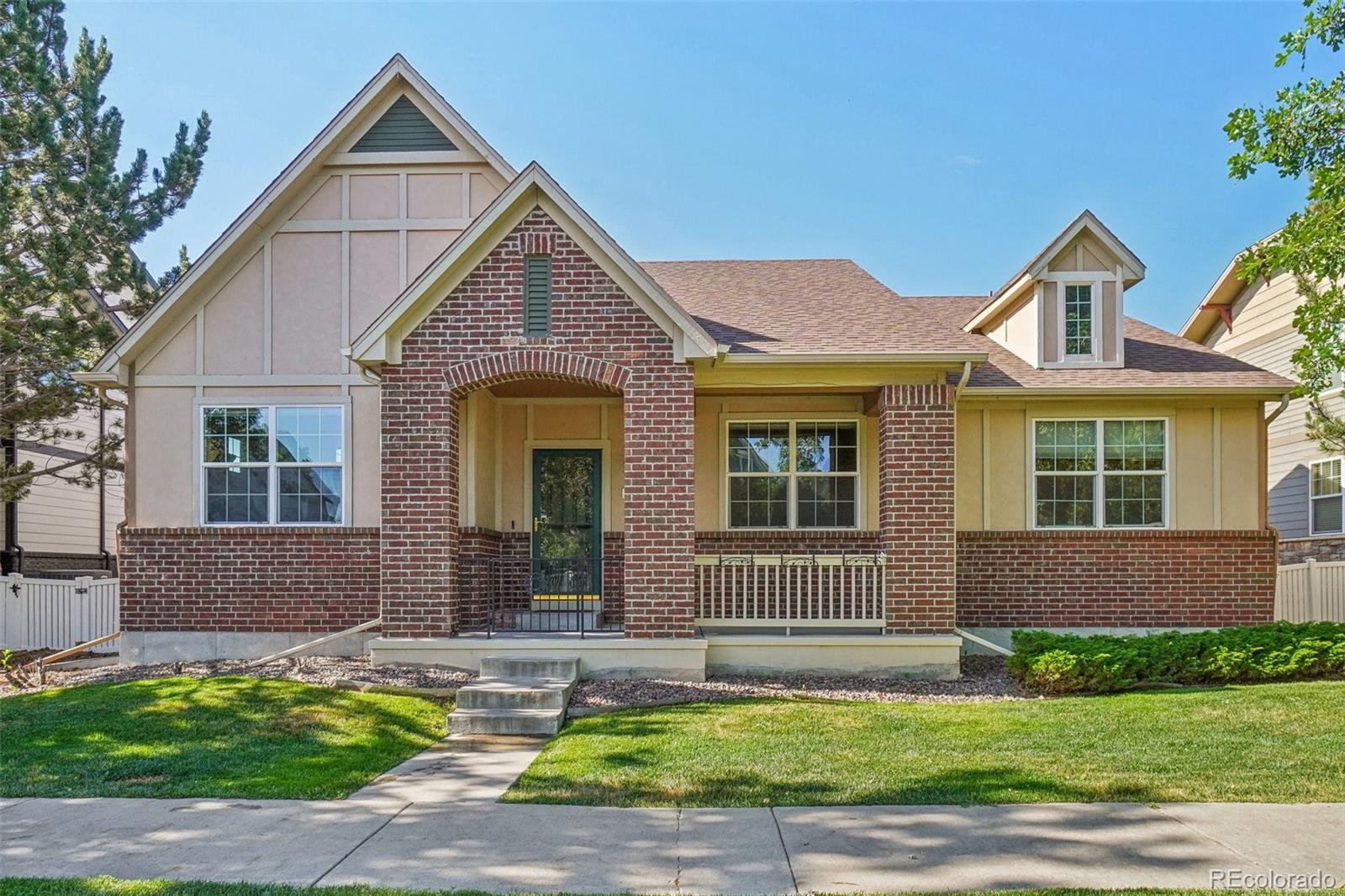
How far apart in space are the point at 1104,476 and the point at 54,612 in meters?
16.0

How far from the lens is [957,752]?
7.45m

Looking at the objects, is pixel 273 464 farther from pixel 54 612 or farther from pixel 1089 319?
pixel 1089 319

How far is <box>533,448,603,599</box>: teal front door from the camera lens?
13406 mm

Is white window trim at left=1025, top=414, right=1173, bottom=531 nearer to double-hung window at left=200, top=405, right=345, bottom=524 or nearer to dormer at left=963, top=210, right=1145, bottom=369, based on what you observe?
dormer at left=963, top=210, right=1145, bottom=369

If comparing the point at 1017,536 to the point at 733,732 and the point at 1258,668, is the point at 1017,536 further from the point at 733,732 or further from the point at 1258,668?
the point at 733,732

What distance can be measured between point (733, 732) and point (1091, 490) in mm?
7385

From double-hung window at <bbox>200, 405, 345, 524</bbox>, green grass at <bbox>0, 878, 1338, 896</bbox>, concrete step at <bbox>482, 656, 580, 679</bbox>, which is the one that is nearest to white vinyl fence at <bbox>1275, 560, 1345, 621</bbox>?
concrete step at <bbox>482, 656, 580, 679</bbox>

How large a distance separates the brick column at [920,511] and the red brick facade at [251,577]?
21.5ft

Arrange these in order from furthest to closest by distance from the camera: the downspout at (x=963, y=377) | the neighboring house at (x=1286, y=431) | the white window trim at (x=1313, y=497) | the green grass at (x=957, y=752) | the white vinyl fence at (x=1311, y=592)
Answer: the neighboring house at (x=1286, y=431), the white window trim at (x=1313, y=497), the white vinyl fence at (x=1311, y=592), the downspout at (x=963, y=377), the green grass at (x=957, y=752)

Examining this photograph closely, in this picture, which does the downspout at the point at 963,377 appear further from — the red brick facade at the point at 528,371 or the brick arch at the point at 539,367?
the brick arch at the point at 539,367

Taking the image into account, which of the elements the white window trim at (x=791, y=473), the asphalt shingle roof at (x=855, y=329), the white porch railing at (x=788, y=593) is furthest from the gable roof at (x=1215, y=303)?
the white porch railing at (x=788, y=593)

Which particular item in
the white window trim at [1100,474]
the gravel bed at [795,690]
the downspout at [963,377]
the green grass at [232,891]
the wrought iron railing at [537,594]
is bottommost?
the gravel bed at [795,690]

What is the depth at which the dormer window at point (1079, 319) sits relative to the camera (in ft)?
43.9

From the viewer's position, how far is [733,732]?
8125mm
